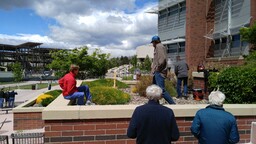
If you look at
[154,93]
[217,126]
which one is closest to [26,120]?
[154,93]

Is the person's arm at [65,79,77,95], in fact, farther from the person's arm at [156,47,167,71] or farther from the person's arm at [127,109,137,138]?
the person's arm at [127,109,137,138]

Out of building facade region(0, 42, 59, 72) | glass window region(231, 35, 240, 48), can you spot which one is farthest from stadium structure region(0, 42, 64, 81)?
glass window region(231, 35, 240, 48)

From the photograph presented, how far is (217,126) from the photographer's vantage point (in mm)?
3330

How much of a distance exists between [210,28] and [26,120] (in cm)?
2044

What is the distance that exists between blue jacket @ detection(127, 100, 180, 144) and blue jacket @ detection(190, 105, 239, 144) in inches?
20.1

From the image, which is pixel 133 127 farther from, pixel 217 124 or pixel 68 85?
pixel 68 85

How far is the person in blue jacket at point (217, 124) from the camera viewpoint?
3322 mm

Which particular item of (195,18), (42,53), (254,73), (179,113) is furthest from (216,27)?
(42,53)

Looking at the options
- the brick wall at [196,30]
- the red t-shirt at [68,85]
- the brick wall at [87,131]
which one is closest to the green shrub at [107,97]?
the red t-shirt at [68,85]

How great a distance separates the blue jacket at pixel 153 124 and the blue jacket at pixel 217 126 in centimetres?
51

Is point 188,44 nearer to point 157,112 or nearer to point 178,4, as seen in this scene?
point 178,4

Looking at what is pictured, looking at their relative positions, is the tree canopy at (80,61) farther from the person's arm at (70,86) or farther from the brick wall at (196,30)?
the person's arm at (70,86)

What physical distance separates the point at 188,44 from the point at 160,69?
2115cm

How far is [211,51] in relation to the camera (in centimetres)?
2638
